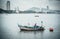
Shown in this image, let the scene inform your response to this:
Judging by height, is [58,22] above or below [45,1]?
below

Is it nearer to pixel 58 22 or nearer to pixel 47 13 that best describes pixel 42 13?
pixel 47 13

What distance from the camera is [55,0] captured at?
2.11m

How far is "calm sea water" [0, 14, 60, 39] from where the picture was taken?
2059 mm

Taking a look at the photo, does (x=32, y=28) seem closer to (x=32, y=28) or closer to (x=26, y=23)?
(x=32, y=28)

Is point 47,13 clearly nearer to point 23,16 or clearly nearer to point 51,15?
point 51,15

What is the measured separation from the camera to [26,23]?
2.08m

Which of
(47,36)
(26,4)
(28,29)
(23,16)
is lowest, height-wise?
(47,36)

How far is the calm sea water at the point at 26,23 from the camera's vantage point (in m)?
2.06

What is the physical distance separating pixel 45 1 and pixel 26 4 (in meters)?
0.36

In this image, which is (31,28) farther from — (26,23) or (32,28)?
(26,23)

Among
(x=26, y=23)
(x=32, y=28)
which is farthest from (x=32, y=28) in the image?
(x=26, y=23)

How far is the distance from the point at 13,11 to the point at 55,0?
0.81m

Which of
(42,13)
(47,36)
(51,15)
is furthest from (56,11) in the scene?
(47,36)

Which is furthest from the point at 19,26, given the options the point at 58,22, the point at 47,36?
the point at 58,22
